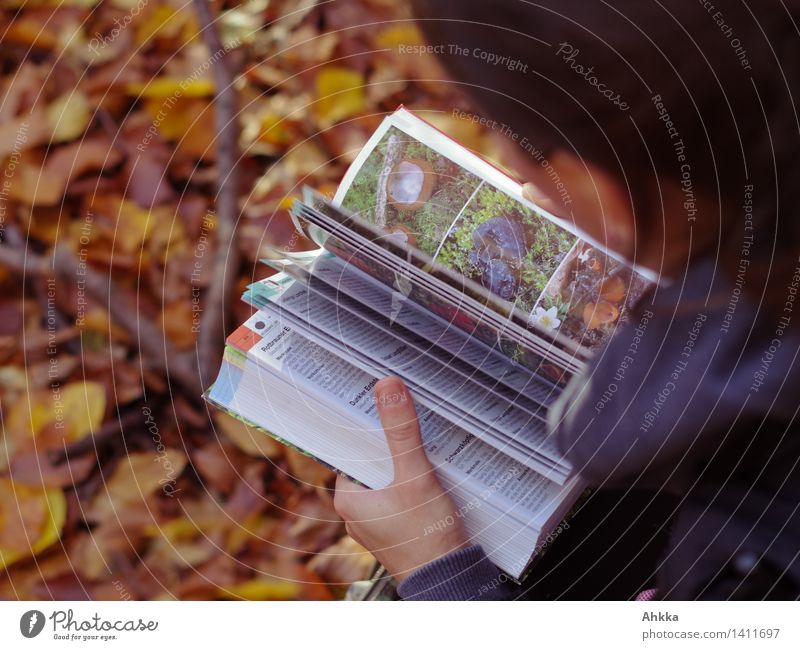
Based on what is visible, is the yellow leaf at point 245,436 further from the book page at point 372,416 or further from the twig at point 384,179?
the twig at point 384,179

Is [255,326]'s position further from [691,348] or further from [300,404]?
[691,348]

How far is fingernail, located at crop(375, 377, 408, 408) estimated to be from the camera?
50 centimetres

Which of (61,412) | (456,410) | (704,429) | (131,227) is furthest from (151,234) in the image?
(704,429)

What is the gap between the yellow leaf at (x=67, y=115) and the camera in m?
0.50

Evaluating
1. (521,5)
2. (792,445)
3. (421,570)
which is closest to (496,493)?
(421,570)

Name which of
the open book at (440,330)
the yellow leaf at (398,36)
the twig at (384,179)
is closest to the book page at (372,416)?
the open book at (440,330)

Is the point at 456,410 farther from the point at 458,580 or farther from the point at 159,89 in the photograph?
the point at 159,89

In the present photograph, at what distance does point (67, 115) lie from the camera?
498mm

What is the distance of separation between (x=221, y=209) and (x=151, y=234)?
0.18 ft

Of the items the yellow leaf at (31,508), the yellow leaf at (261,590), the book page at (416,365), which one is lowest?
the yellow leaf at (31,508)

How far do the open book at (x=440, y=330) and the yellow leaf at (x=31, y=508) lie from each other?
0.14m

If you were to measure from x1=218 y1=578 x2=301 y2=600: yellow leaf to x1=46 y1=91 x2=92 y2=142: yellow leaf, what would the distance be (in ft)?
1.12

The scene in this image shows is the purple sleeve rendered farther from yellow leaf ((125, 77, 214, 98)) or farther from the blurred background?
yellow leaf ((125, 77, 214, 98))

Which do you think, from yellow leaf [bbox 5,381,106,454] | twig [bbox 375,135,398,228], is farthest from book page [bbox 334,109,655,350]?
yellow leaf [bbox 5,381,106,454]
